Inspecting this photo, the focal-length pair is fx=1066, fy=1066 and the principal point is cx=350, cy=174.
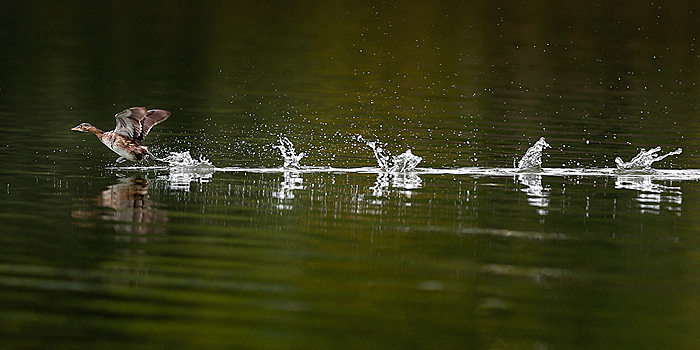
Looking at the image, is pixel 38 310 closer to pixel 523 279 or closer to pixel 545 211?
pixel 523 279

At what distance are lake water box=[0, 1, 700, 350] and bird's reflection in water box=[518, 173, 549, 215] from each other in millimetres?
91

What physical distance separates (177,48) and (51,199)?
32.3 metres

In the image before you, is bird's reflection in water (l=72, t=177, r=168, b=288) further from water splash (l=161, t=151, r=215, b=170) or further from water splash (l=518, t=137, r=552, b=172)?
water splash (l=518, t=137, r=552, b=172)

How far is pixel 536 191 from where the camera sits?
15.7 m

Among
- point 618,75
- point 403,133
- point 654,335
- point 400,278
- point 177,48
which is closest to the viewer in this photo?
point 654,335

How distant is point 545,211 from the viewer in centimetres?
1384

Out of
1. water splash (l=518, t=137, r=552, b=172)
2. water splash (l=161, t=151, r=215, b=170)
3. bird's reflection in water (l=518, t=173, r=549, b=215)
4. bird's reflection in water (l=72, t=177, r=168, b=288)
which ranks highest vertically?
water splash (l=518, t=137, r=552, b=172)

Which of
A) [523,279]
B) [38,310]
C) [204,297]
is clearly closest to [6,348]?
[38,310]

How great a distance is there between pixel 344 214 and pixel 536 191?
3.72m

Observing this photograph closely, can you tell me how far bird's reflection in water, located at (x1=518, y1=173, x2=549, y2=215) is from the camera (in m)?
14.3

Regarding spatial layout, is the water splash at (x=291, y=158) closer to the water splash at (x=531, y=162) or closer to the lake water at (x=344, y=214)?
the lake water at (x=344, y=214)

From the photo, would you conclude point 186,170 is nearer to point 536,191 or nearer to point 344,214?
point 344,214

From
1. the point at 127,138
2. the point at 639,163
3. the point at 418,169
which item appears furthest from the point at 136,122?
the point at 639,163

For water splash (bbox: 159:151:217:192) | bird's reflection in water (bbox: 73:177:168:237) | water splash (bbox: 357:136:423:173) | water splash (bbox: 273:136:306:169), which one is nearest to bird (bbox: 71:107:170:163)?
water splash (bbox: 159:151:217:192)
